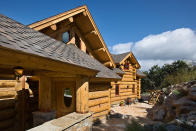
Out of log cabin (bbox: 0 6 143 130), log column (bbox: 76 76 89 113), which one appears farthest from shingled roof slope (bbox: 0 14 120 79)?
log column (bbox: 76 76 89 113)

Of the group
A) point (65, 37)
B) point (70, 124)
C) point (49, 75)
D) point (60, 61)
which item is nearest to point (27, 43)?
point (60, 61)

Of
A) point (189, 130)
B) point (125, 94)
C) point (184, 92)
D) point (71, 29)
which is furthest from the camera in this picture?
point (125, 94)

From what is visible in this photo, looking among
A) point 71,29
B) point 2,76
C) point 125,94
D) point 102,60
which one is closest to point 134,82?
point 125,94

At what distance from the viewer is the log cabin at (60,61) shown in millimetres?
2526

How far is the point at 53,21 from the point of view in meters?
5.85

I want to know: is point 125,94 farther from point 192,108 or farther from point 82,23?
point 82,23

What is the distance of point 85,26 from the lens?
7.93 meters

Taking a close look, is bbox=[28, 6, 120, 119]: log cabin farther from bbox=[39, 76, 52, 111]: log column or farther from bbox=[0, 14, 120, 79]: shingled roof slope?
bbox=[39, 76, 52, 111]: log column

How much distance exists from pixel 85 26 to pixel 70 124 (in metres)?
6.36

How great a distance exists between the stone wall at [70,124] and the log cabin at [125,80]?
8.55 metres

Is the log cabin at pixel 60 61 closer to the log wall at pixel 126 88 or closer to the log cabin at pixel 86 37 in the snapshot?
the log cabin at pixel 86 37

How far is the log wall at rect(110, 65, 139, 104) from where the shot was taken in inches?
515

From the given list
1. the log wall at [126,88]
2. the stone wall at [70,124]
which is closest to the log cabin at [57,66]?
the stone wall at [70,124]

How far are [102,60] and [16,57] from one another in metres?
7.68
